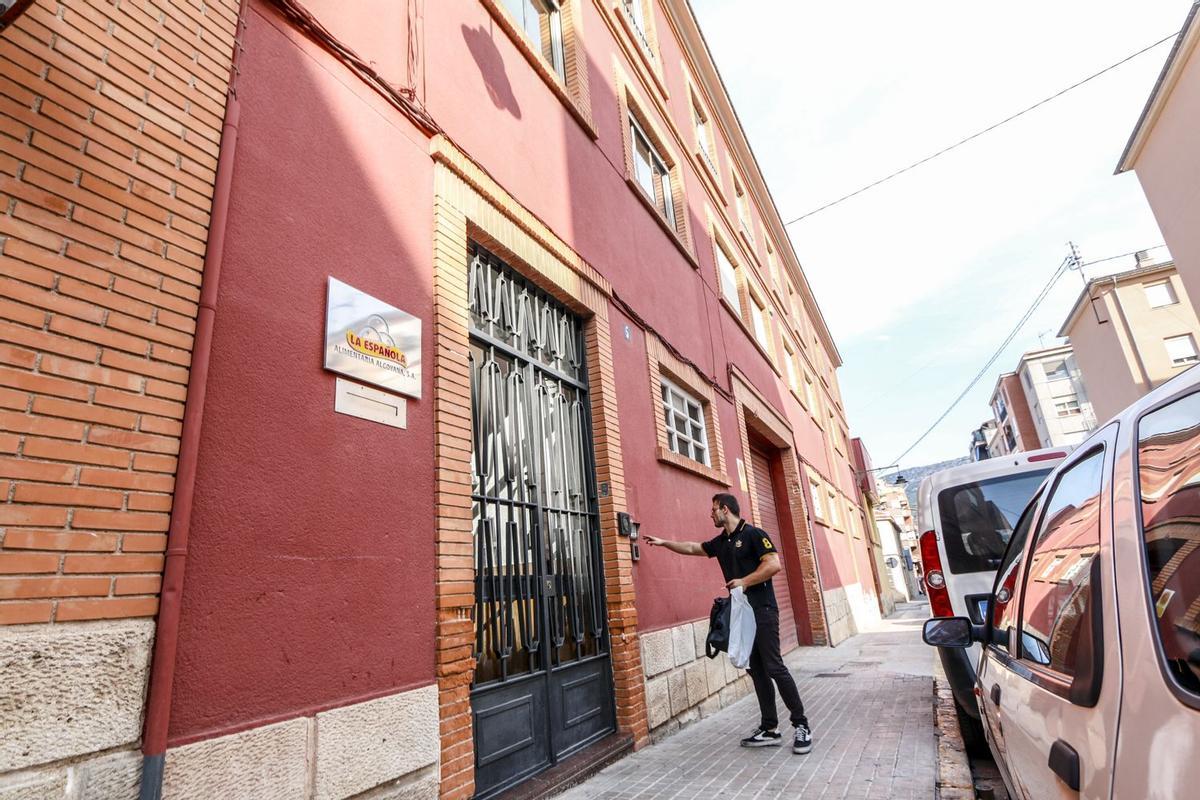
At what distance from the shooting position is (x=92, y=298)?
2.27 metres

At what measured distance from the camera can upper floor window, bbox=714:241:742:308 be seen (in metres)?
11.4

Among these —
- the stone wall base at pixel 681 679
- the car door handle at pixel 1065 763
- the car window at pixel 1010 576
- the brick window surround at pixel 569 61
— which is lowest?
the stone wall base at pixel 681 679

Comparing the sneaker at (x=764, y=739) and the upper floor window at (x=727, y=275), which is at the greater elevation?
the upper floor window at (x=727, y=275)

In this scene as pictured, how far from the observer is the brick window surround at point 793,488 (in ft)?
34.9

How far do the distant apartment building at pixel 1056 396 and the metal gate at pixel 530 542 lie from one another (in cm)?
5020

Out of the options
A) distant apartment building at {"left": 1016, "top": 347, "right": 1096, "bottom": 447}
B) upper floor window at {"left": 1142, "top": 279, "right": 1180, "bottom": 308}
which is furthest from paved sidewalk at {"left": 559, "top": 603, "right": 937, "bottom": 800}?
distant apartment building at {"left": 1016, "top": 347, "right": 1096, "bottom": 447}

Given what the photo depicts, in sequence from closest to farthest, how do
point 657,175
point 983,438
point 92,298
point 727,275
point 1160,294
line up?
point 92,298 → point 657,175 → point 727,275 → point 1160,294 → point 983,438

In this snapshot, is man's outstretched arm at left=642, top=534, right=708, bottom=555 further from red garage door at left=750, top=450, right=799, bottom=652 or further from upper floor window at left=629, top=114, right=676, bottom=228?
red garage door at left=750, top=450, right=799, bottom=652

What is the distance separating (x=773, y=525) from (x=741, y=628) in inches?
301

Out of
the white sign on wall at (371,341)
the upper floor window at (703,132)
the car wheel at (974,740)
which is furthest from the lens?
the upper floor window at (703,132)

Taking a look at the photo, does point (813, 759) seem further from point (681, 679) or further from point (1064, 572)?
point (1064, 572)

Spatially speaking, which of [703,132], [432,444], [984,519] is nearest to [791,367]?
[703,132]

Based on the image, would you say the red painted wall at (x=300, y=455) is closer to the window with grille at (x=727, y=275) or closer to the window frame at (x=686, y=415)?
the window frame at (x=686, y=415)

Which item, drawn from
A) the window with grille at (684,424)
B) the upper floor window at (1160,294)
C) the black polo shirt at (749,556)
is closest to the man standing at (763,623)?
the black polo shirt at (749,556)
